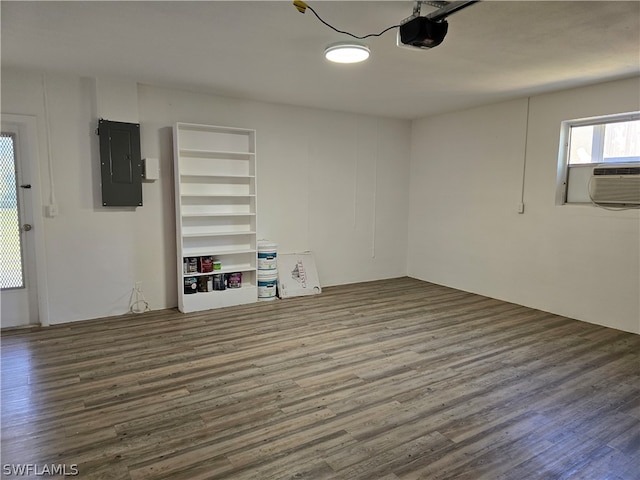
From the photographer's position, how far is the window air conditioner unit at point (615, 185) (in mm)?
4191

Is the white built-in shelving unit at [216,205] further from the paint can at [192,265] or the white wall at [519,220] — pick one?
the white wall at [519,220]

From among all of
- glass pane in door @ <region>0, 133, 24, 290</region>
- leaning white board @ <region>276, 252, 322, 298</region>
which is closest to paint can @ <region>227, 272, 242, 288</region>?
leaning white board @ <region>276, 252, 322, 298</region>

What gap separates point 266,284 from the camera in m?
5.38

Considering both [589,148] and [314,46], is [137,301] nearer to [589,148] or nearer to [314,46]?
[314,46]

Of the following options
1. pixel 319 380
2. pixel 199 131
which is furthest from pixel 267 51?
pixel 319 380

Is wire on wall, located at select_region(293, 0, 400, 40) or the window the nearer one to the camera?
wire on wall, located at select_region(293, 0, 400, 40)

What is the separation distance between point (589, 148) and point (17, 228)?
21.0 feet

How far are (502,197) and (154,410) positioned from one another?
4.85 metres

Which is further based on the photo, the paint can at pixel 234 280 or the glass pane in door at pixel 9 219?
the paint can at pixel 234 280

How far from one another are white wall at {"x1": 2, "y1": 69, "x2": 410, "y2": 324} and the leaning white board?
0.63 ft

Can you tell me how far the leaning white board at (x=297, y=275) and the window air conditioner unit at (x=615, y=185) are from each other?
3600 millimetres

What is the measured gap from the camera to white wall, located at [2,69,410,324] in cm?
431

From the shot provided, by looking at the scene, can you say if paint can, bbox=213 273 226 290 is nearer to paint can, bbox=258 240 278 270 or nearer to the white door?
paint can, bbox=258 240 278 270

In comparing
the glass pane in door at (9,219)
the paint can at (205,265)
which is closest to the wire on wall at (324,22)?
the paint can at (205,265)
